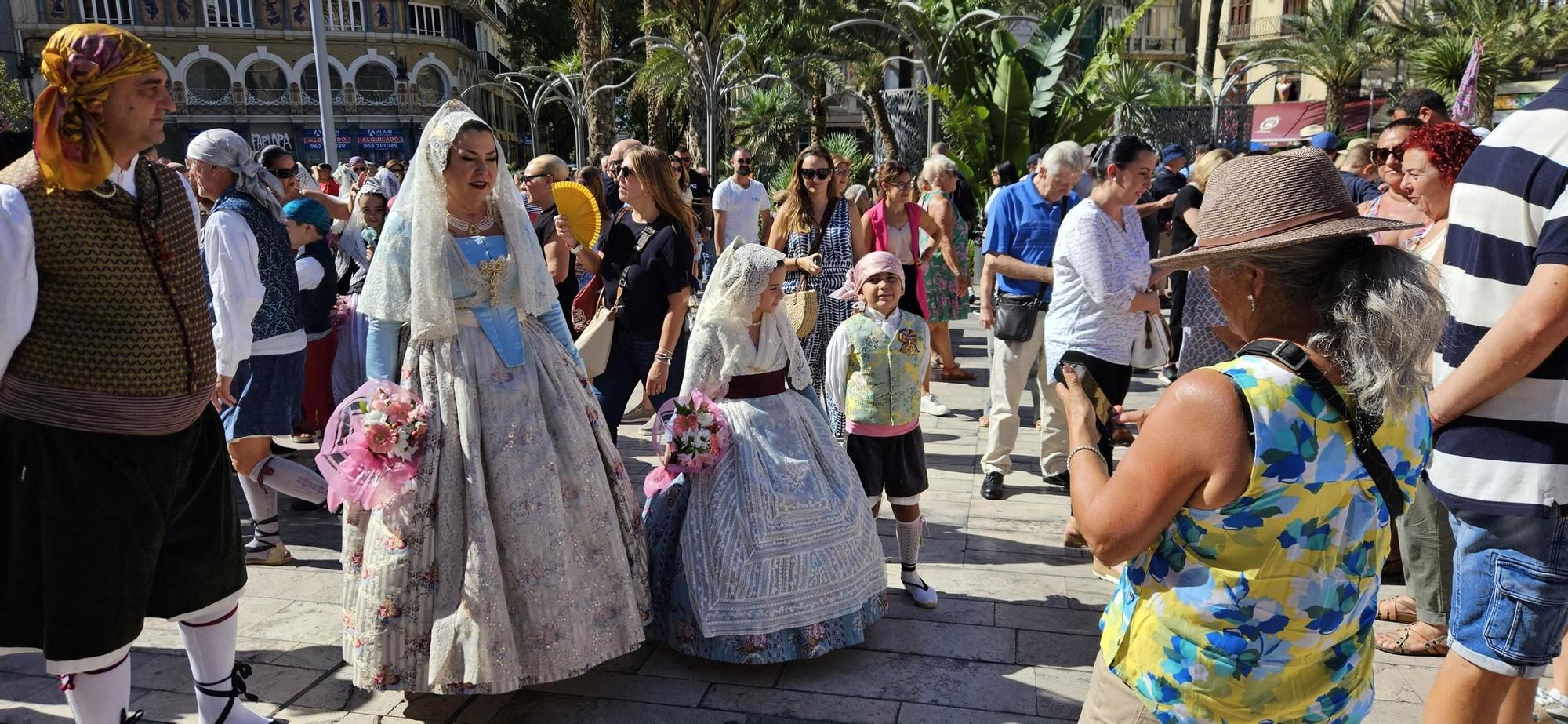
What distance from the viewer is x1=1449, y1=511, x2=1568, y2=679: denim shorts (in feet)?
7.64

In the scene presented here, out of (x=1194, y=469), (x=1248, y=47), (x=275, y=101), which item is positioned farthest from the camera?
(x=275, y=101)

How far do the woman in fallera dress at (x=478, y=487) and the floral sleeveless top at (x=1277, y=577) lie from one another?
1.94 metres

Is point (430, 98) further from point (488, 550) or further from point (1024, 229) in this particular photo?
point (488, 550)

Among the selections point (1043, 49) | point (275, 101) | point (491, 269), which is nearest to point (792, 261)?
point (491, 269)

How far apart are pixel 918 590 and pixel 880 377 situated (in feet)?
2.95

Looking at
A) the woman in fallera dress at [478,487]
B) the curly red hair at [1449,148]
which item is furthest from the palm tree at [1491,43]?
the woman in fallera dress at [478,487]

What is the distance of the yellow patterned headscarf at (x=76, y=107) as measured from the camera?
245 cm

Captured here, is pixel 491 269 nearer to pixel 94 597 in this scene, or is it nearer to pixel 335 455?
pixel 335 455

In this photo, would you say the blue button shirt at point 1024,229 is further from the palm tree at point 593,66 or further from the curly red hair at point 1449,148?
the palm tree at point 593,66

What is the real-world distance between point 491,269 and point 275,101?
5694 centimetres

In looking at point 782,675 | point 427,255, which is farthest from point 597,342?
point 782,675

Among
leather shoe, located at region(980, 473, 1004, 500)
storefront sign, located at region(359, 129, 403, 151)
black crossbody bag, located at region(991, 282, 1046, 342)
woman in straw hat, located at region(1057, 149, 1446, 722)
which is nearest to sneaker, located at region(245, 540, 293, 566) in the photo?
leather shoe, located at region(980, 473, 1004, 500)

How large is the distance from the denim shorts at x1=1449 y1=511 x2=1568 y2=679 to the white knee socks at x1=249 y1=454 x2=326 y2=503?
4.32 meters

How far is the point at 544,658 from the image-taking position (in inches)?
123
